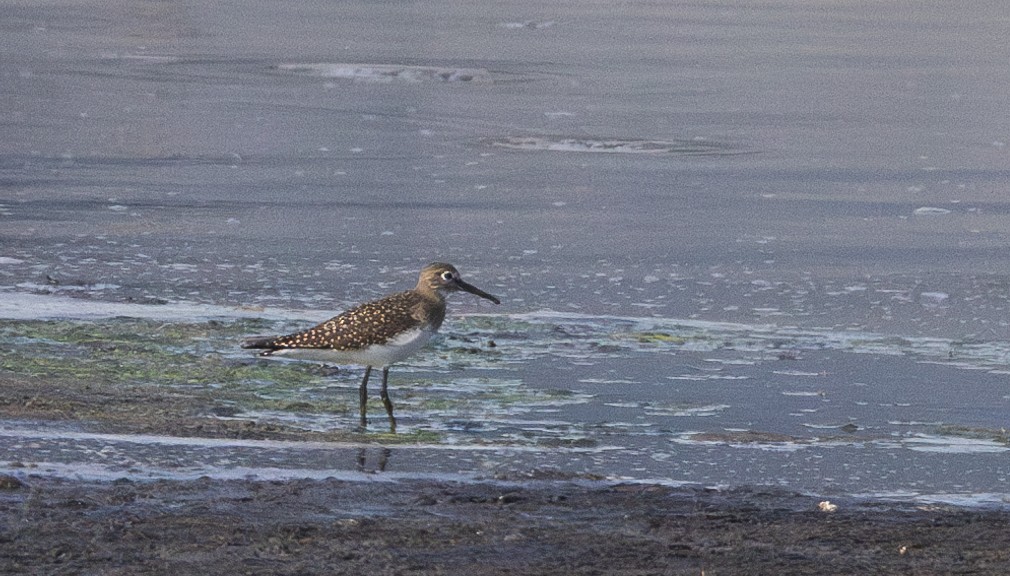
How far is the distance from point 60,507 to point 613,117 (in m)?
11.8

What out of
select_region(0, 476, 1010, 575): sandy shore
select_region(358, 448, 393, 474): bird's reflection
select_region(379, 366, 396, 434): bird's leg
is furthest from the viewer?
select_region(379, 366, 396, 434): bird's leg

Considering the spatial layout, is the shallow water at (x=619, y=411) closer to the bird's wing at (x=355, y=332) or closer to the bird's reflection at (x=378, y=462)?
the bird's reflection at (x=378, y=462)

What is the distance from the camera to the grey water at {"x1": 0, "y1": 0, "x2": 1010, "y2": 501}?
7902 millimetres

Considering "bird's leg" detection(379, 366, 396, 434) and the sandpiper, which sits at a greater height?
the sandpiper

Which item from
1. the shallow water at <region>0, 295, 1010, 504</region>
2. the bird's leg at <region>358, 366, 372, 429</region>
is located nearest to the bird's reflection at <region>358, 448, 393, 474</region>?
the shallow water at <region>0, 295, 1010, 504</region>

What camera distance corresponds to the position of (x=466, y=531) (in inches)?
221

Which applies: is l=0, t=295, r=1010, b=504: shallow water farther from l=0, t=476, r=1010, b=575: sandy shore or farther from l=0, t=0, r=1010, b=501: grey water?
l=0, t=476, r=1010, b=575: sandy shore

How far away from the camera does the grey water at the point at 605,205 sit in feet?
25.9

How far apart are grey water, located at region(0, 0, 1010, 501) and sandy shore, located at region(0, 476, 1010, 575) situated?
0.51 meters

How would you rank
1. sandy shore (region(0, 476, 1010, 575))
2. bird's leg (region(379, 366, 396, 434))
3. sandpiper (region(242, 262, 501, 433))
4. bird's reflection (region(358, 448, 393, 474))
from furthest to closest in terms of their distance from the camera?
sandpiper (region(242, 262, 501, 433))
bird's leg (region(379, 366, 396, 434))
bird's reflection (region(358, 448, 393, 474))
sandy shore (region(0, 476, 1010, 575))

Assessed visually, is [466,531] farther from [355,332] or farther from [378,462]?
[355,332]

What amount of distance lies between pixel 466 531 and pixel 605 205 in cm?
772

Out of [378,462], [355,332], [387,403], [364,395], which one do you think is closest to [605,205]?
[355,332]

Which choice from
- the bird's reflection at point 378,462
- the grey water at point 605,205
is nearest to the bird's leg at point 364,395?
the grey water at point 605,205
